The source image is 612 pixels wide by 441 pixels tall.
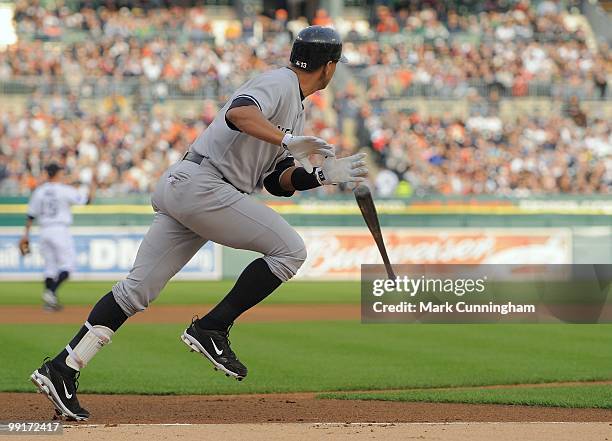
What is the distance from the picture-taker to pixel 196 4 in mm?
32781

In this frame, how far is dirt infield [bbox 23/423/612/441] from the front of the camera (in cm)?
587

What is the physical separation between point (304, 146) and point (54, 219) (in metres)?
10.5

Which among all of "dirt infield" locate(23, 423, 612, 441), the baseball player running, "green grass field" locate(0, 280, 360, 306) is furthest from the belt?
"green grass field" locate(0, 280, 360, 306)

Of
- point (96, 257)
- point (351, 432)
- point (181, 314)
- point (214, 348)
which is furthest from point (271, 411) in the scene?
point (96, 257)

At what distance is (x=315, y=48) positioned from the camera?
6184 mm

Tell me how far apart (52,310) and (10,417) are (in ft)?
28.9

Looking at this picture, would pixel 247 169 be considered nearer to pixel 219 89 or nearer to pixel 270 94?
pixel 270 94

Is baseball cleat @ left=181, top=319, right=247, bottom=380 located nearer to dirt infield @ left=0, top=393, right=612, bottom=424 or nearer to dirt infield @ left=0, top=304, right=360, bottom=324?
dirt infield @ left=0, top=393, right=612, bottom=424

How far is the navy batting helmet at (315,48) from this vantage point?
6184mm

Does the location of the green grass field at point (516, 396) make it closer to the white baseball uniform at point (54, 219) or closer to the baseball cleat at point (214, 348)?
the baseball cleat at point (214, 348)

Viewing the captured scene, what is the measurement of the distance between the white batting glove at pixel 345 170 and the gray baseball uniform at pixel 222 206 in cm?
29

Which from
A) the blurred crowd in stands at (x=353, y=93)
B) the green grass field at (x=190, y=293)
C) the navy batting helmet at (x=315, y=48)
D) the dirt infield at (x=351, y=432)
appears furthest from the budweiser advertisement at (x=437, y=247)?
the navy batting helmet at (x=315, y=48)

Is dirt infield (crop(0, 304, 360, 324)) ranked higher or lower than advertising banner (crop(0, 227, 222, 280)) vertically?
higher

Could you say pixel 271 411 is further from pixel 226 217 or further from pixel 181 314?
pixel 181 314
